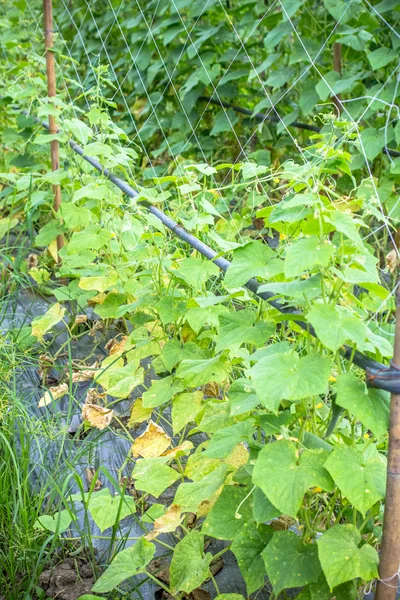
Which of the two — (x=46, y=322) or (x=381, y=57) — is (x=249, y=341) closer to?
(x=46, y=322)

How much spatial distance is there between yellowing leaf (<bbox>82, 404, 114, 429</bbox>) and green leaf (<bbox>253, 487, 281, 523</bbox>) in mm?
881

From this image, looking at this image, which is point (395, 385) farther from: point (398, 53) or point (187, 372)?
point (398, 53)

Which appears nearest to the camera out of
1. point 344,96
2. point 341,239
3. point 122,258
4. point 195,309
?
point 341,239

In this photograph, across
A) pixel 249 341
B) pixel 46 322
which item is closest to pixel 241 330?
pixel 249 341

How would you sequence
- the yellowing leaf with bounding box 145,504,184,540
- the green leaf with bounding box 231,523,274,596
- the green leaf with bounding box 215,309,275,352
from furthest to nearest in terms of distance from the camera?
the yellowing leaf with bounding box 145,504,184,540, the green leaf with bounding box 215,309,275,352, the green leaf with bounding box 231,523,274,596

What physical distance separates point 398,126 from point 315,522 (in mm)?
2022

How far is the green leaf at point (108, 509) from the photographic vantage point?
178 cm

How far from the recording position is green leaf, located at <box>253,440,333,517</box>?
52.1 inches

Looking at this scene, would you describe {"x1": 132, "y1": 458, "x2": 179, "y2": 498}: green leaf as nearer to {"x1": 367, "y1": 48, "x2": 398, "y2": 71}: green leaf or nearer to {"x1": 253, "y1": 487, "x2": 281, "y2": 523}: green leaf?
{"x1": 253, "y1": 487, "x2": 281, "y2": 523}: green leaf

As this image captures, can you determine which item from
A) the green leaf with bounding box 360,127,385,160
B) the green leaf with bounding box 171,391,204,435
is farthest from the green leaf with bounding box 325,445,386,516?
the green leaf with bounding box 360,127,385,160

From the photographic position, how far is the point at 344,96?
3.87 meters

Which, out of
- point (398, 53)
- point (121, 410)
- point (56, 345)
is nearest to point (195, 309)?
point (121, 410)

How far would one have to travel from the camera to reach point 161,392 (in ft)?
7.02

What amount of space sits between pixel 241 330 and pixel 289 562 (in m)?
0.48
